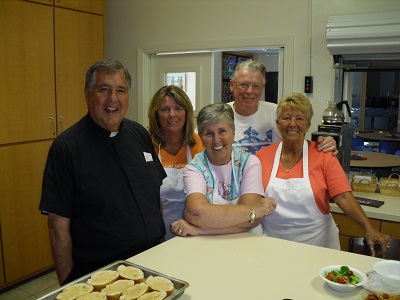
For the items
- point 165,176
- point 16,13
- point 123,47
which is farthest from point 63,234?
point 123,47

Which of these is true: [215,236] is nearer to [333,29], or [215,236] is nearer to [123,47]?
[333,29]

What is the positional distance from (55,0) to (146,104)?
1327 millimetres

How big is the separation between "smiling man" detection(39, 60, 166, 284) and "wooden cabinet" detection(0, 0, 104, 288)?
1.67 m

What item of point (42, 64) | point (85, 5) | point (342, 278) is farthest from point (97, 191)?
point (85, 5)

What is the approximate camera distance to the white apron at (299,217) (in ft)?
6.65

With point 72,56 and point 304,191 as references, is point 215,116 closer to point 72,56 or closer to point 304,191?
point 304,191

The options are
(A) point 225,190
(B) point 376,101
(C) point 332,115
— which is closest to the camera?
(A) point 225,190

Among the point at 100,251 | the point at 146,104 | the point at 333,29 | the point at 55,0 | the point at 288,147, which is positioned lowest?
the point at 100,251

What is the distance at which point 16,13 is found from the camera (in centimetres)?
302

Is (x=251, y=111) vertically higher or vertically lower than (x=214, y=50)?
lower

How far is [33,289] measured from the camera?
3.25 meters

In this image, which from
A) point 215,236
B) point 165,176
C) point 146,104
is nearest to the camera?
point 215,236

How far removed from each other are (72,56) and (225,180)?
2.31m

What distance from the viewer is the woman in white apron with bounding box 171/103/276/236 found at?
1715mm
